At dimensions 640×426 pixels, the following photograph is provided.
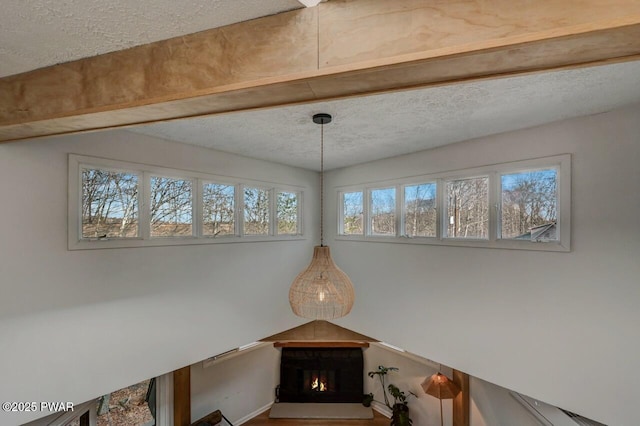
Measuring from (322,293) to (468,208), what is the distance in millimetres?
2137

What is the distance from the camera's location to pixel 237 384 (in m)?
5.50

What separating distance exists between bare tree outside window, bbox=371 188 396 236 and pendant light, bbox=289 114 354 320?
186 cm

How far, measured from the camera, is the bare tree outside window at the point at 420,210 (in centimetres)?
378

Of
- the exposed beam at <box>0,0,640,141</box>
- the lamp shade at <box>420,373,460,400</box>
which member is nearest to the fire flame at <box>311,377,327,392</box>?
the lamp shade at <box>420,373,460,400</box>

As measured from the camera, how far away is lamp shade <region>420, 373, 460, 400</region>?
4379 mm

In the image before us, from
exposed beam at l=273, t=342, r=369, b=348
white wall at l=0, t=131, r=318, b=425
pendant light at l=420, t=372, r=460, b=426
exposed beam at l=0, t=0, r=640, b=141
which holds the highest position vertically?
exposed beam at l=0, t=0, r=640, b=141

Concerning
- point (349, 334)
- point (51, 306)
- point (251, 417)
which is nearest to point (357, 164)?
point (349, 334)

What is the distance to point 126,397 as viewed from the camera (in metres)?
4.29

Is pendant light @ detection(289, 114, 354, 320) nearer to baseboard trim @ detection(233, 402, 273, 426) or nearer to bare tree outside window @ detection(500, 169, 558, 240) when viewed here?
bare tree outside window @ detection(500, 169, 558, 240)

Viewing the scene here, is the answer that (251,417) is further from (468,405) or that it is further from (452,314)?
(452,314)

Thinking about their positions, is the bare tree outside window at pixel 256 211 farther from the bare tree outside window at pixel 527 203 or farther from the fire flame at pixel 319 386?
the fire flame at pixel 319 386

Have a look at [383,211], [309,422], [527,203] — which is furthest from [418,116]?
[309,422]

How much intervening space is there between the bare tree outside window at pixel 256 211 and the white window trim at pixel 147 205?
2.6 inches

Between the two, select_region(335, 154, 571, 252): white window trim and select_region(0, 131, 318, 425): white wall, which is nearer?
select_region(0, 131, 318, 425): white wall
